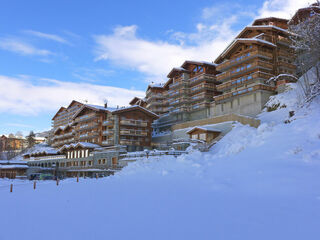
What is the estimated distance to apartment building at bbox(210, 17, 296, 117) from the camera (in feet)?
152

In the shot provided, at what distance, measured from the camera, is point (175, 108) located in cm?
6581

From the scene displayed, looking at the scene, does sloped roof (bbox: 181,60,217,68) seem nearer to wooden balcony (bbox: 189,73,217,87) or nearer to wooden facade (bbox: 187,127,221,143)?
wooden balcony (bbox: 189,73,217,87)

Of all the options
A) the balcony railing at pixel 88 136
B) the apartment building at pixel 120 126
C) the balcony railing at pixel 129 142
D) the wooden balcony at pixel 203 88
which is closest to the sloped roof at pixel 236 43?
the wooden balcony at pixel 203 88

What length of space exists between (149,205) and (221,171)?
7.49 metres

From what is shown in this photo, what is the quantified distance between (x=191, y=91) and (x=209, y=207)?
53364 millimetres

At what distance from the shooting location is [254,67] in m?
47.1

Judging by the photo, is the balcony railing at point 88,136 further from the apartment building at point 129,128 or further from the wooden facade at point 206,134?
the wooden facade at point 206,134

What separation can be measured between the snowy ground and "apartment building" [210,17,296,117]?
26.7 m

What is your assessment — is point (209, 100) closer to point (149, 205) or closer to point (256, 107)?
point (256, 107)

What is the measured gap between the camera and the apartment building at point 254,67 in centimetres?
4631

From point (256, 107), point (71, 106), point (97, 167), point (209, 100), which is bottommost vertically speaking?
point (97, 167)

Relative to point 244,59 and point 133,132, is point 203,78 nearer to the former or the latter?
point 244,59

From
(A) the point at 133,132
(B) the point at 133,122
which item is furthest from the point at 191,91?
(A) the point at 133,132

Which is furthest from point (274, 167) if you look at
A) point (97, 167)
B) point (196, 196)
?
point (97, 167)
